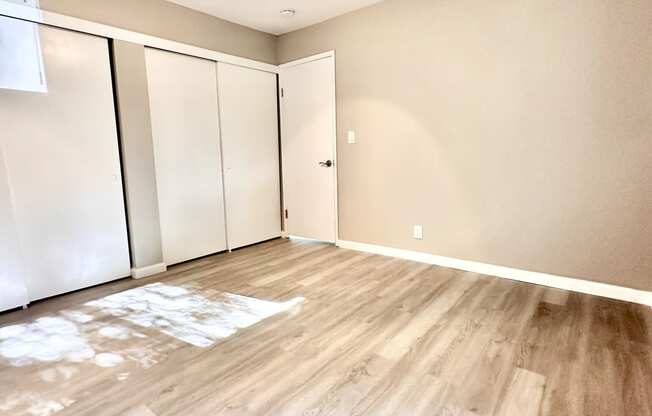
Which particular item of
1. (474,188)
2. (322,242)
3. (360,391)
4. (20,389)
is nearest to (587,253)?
(474,188)

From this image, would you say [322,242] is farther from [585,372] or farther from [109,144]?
[585,372]

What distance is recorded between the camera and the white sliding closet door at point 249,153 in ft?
12.9

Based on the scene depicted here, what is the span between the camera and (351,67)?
3.73 metres

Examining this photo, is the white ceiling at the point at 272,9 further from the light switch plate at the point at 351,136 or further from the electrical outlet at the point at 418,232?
the electrical outlet at the point at 418,232

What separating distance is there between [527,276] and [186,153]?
3.29 metres

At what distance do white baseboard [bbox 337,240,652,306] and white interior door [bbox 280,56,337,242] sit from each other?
688 millimetres

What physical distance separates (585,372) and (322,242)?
9.59ft

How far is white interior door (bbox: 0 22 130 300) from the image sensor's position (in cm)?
261

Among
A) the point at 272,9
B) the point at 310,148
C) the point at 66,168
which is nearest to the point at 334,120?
the point at 310,148

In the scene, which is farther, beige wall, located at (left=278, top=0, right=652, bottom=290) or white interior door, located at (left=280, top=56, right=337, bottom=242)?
white interior door, located at (left=280, top=56, right=337, bottom=242)

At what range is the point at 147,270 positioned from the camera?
3.30m

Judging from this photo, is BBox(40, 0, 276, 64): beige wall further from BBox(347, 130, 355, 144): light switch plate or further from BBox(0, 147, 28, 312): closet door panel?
BBox(347, 130, 355, 144): light switch plate

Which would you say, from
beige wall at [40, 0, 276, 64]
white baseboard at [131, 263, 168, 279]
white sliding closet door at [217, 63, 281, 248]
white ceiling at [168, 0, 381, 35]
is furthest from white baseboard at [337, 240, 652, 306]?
beige wall at [40, 0, 276, 64]

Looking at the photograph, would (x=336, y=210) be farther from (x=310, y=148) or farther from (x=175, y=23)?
(x=175, y=23)
